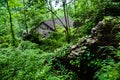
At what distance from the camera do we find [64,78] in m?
8.38

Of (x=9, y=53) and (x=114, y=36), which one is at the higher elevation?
(x=114, y=36)

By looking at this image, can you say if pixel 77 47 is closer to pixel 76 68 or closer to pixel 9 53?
pixel 76 68

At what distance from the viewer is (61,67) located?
8.92 m

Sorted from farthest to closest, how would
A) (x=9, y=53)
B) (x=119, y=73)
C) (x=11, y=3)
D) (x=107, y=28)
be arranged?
(x=11, y=3)
(x=9, y=53)
(x=107, y=28)
(x=119, y=73)

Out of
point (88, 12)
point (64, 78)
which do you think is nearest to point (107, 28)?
point (64, 78)

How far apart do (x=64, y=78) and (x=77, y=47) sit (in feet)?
4.46

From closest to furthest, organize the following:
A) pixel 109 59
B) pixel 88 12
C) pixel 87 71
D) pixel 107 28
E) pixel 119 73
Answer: pixel 119 73 < pixel 109 59 < pixel 87 71 < pixel 107 28 < pixel 88 12

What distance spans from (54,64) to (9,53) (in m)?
3.68

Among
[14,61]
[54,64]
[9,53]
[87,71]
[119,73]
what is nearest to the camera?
[119,73]

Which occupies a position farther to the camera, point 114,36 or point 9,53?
point 9,53

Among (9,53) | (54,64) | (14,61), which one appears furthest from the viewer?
(9,53)

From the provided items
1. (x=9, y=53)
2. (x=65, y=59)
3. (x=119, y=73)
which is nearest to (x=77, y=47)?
(x=65, y=59)

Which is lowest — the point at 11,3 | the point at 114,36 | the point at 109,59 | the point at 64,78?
the point at 64,78

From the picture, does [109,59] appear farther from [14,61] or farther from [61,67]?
[14,61]
